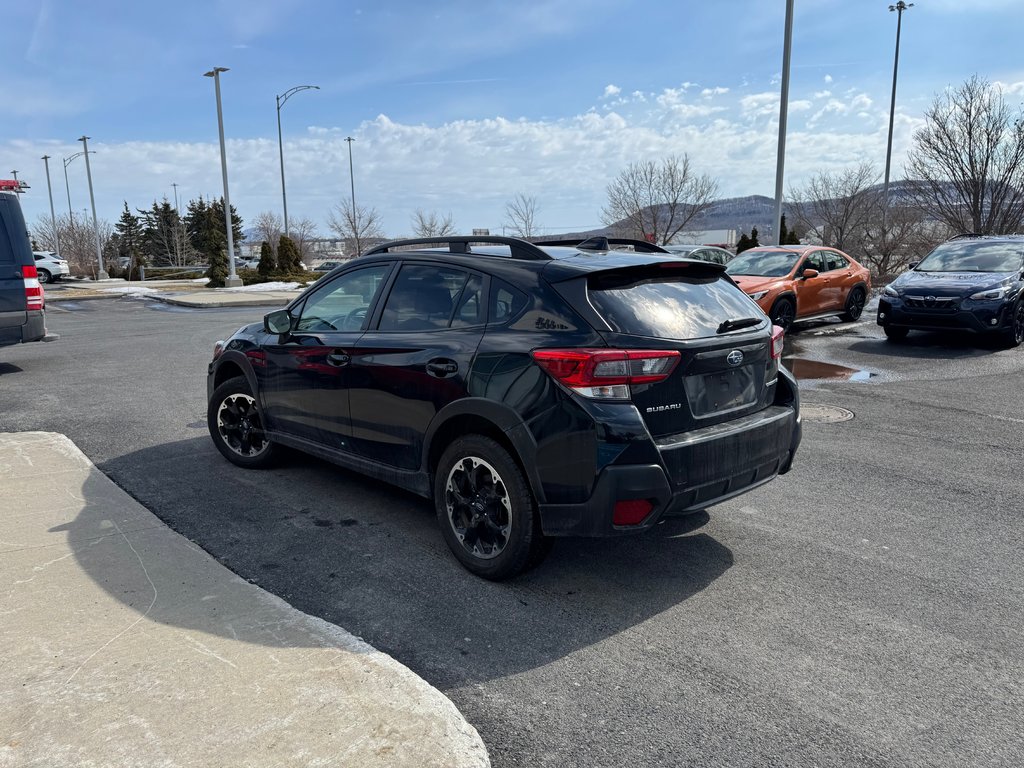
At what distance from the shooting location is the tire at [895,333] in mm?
12688

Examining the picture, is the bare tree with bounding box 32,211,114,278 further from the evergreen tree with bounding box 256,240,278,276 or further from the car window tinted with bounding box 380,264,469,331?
the car window tinted with bounding box 380,264,469,331

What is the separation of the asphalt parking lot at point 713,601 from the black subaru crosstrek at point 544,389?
444 millimetres

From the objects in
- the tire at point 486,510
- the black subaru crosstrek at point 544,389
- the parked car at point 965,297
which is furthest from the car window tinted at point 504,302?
the parked car at point 965,297

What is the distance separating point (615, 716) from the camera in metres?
2.91

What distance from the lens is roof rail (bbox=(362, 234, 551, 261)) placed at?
4262 millimetres

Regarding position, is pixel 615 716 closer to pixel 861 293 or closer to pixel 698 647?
pixel 698 647

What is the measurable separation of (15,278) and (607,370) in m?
10.1

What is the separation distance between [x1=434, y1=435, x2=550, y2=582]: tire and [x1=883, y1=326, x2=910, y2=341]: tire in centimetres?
1068

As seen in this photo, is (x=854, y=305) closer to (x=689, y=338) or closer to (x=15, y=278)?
(x=689, y=338)

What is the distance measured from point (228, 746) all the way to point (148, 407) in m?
6.54

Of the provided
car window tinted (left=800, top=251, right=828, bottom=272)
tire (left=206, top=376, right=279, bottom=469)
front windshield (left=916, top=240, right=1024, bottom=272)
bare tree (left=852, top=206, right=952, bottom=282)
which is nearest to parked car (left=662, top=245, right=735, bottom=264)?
car window tinted (left=800, top=251, right=828, bottom=272)

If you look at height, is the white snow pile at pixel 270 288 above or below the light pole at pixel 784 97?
below

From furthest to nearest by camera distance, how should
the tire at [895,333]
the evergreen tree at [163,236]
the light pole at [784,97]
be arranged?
1. the evergreen tree at [163,236]
2. the light pole at [784,97]
3. the tire at [895,333]

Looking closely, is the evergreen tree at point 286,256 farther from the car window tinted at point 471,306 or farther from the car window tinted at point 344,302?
the car window tinted at point 471,306
